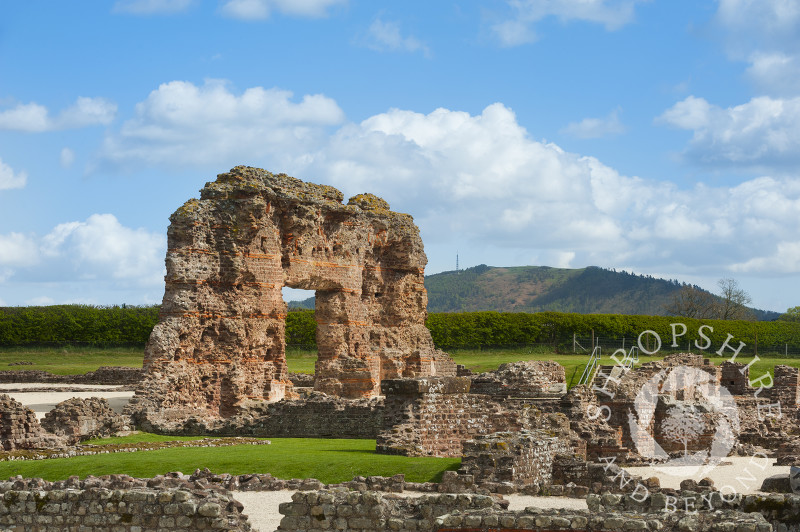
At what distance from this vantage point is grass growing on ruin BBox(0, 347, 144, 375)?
43.7 m

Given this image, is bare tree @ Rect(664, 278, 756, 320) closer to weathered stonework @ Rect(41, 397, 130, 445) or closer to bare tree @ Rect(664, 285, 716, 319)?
bare tree @ Rect(664, 285, 716, 319)

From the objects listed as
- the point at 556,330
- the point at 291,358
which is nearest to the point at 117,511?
the point at 291,358

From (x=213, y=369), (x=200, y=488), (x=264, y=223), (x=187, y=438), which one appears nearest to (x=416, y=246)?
(x=264, y=223)

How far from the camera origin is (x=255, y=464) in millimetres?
16562

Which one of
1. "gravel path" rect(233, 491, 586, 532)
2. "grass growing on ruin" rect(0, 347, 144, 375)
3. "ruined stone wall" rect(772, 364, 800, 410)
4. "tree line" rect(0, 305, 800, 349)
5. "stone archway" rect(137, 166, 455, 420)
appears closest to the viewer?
"gravel path" rect(233, 491, 586, 532)

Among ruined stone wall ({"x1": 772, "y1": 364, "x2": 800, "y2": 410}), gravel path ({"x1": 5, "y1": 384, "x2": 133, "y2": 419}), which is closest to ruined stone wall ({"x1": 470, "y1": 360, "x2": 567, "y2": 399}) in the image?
gravel path ({"x1": 5, "y1": 384, "x2": 133, "y2": 419})

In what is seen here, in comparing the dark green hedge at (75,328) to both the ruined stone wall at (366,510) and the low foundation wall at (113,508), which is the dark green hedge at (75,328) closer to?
the low foundation wall at (113,508)

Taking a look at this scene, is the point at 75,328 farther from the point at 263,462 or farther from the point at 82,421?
the point at 263,462

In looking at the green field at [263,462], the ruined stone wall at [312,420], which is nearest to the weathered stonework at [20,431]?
the green field at [263,462]

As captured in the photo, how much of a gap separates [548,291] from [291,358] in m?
120

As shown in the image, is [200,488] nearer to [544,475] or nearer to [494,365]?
[544,475]

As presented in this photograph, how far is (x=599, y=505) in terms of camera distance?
417 inches

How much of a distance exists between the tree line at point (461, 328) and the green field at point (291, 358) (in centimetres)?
65

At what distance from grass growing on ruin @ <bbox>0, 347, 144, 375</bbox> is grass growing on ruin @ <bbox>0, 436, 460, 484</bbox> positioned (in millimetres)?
26243
